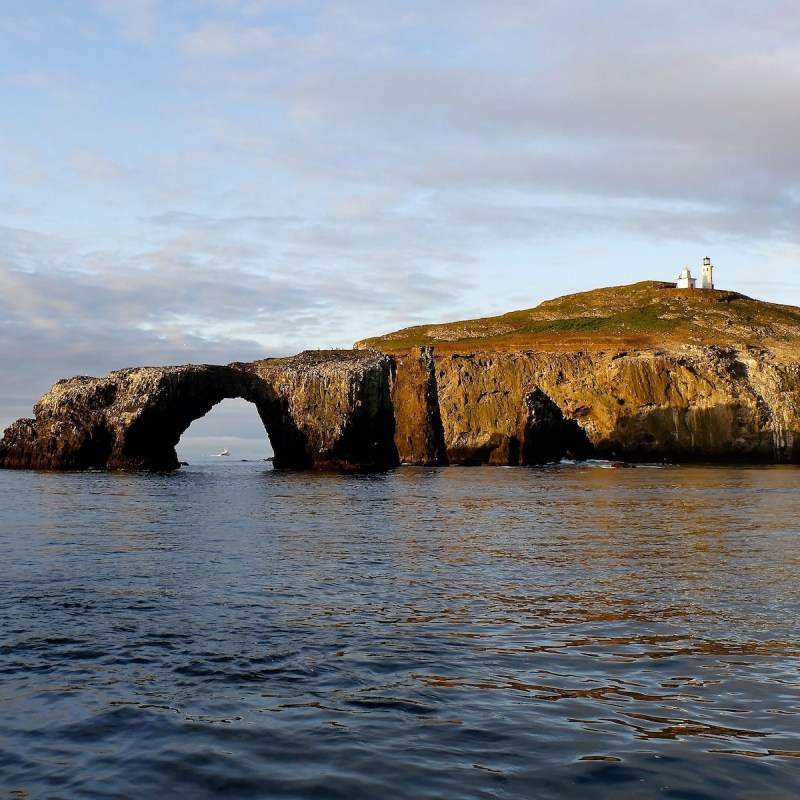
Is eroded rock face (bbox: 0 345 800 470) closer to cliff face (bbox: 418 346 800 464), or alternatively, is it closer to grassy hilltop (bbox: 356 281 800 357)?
cliff face (bbox: 418 346 800 464)

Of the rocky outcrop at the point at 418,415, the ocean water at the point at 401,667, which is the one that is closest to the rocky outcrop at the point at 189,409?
the rocky outcrop at the point at 418,415

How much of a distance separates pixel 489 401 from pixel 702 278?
65469mm

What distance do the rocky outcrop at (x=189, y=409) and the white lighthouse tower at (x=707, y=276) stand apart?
8777 cm

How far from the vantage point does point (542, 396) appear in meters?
89.0

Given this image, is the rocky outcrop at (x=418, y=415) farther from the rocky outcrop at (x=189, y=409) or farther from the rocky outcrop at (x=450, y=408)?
the rocky outcrop at (x=189, y=409)

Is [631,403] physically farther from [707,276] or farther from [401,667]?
[401,667]

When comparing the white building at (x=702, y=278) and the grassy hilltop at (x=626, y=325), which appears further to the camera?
the white building at (x=702, y=278)

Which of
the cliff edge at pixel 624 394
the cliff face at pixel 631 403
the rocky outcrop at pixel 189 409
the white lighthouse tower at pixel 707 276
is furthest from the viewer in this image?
the white lighthouse tower at pixel 707 276

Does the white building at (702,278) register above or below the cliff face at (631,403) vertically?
above

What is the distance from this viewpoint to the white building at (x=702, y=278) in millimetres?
143750

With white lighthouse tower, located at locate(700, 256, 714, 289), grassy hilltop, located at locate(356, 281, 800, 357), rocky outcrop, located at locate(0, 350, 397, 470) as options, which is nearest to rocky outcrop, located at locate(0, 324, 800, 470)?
rocky outcrop, located at locate(0, 350, 397, 470)

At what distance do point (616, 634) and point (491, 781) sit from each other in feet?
17.8

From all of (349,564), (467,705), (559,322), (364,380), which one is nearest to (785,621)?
(467,705)

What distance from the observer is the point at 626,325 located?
12494 cm
